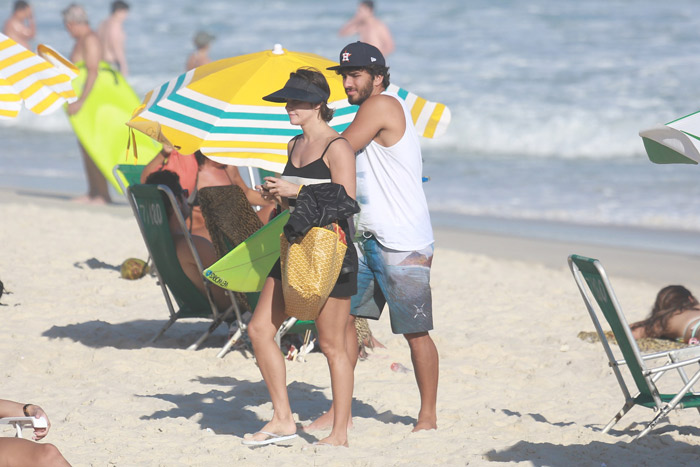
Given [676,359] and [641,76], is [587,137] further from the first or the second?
[676,359]

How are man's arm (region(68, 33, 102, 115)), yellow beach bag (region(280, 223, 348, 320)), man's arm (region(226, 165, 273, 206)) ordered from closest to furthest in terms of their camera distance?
1. yellow beach bag (region(280, 223, 348, 320))
2. man's arm (region(226, 165, 273, 206))
3. man's arm (region(68, 33, 102, 115))

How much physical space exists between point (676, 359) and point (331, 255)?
1.60 metres

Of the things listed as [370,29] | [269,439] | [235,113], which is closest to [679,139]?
[269,439]

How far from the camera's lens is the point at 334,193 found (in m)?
3.31

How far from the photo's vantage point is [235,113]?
15.1 ft

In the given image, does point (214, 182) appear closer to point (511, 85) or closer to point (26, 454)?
point (26, 454)

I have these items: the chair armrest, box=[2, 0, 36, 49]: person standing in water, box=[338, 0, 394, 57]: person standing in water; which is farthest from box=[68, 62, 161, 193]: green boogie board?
the chair armrest

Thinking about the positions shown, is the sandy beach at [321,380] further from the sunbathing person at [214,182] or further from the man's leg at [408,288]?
the sunbathing person at [214,182]

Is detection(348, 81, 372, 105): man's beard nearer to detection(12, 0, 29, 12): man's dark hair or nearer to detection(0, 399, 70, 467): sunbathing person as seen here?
detection(0, 399, 70, 467): sunbathing person

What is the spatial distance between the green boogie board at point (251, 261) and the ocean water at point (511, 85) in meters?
7.00

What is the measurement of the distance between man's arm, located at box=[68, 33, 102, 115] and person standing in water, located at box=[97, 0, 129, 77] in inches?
93.5

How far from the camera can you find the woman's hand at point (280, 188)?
3328 millimetres

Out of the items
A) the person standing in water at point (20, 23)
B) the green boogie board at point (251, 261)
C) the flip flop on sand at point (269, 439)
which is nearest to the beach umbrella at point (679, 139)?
the green boogie board at point (251, 261)

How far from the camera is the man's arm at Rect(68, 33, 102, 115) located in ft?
28.7
